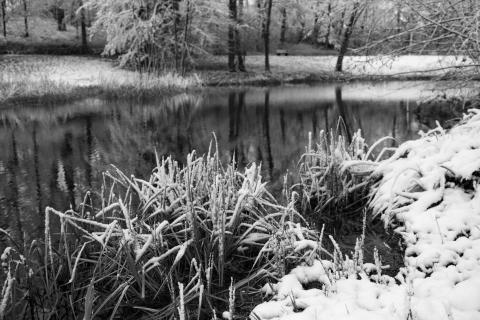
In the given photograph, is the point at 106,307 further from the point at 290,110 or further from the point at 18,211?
the point at 290,110

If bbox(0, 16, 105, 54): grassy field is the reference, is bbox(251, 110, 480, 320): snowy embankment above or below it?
below

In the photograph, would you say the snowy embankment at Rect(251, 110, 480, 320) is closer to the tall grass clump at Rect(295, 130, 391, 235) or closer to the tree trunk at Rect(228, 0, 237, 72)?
the tall grass clump at Rect(295, 130, 391, 235)

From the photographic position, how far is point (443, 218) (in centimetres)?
364

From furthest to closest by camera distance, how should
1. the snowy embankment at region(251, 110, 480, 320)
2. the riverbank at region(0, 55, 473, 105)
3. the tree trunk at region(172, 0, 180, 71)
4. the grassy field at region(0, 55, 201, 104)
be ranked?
1. the tree trunk at region(172, 0, 180, 71)
2. the riverbank at region(0, 55, 473, 105)
3. the grassy field at region(0, 55, 201, 104)
4. the snowy embankment at region(251, 110, 480, 320)

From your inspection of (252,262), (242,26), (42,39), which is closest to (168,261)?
(252,262)

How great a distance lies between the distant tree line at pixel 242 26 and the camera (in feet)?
16.5

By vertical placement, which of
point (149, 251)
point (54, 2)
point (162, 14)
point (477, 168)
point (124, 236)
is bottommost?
point (149, 251)

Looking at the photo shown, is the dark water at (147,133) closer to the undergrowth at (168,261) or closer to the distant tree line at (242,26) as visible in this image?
the distant tree line at (242,26)

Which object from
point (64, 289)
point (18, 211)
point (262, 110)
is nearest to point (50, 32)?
point (262, 110)

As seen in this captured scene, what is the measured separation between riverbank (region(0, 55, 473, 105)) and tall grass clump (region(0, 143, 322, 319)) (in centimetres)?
319

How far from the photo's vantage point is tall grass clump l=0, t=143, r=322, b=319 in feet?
9.55

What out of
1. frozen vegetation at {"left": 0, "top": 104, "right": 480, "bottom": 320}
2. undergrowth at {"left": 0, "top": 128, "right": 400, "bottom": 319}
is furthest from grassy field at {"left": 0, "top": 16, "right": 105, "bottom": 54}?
frozen vegetation at {"left": 0, "top": 104, "right": 480, "bottom": 320}

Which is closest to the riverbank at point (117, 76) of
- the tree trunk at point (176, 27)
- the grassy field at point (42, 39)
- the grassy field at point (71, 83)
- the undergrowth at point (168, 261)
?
the grassy field at point (71, 83)

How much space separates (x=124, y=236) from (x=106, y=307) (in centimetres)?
52
